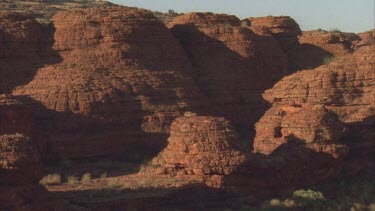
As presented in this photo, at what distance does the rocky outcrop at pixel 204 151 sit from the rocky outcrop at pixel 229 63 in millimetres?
9480

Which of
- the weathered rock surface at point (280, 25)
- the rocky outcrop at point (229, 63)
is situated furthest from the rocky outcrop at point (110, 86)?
the weathered rock surface at point (280, 25)

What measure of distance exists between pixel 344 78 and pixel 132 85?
25.0ft

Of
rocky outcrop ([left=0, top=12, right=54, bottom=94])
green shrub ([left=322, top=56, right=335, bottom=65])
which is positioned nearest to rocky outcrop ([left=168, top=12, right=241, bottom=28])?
green shrub ([left=322, top=56, right=335, bottom=65])

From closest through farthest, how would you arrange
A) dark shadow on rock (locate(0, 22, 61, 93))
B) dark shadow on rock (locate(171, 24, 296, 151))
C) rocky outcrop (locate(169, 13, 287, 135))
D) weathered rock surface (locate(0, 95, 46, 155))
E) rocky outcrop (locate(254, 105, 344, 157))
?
weathered rock surface (locate(0, 95, 46, 155)) → rocky outcrop (locate(254, 105, 344, 157)) → dark shadow on rock (locate(0, 22, 61, 93)) → dark shadow on rock (locate(171, 24, 296, 151)) → rocky outcrop (locate(169, 13, 287, 135))

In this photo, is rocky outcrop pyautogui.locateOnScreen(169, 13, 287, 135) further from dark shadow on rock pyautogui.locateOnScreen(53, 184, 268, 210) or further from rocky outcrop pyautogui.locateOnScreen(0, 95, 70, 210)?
rocky outcrop pyautogui.locateOnScreen(0, 95, 70, 210)

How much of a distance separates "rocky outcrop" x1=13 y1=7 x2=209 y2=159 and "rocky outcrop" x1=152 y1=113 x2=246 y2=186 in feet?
18.1

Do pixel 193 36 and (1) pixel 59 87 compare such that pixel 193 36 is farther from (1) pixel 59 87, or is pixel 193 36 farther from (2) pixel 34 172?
(2) pixel 34 172

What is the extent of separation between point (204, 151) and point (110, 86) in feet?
25.1

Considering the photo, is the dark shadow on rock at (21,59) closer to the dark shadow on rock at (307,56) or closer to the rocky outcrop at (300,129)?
the rocky outcrop at (300,129)

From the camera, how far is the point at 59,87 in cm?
3225

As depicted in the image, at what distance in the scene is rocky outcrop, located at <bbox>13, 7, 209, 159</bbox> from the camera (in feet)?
104

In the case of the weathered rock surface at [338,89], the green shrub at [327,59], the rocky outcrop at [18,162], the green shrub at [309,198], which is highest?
the green shrub at [327,59]

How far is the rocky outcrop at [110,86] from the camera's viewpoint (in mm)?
31734

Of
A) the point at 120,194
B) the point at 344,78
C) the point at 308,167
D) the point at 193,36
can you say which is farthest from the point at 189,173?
the point at 193,36
